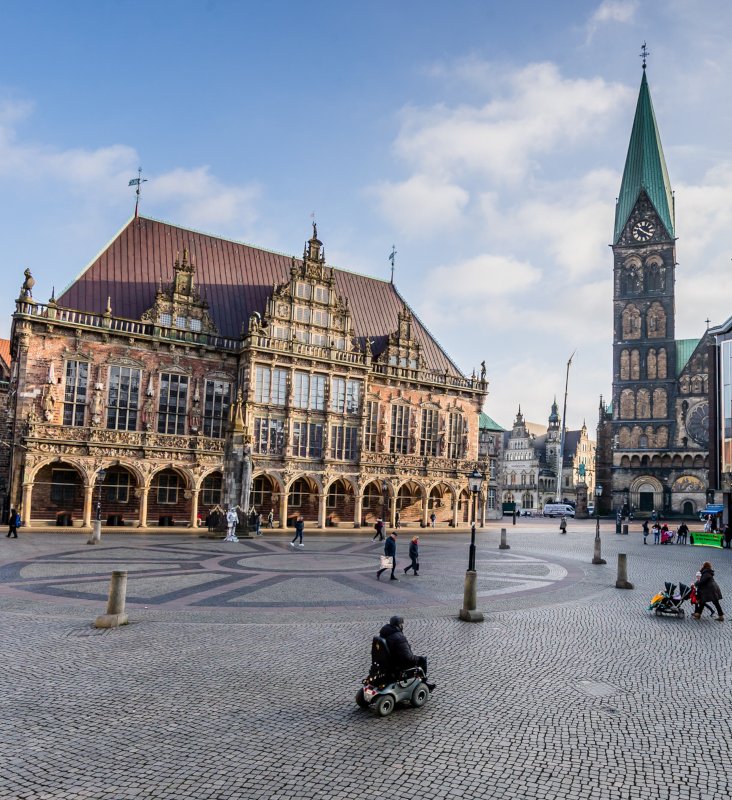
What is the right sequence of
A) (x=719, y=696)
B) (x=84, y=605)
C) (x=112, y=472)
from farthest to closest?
(x=112, y=472) < (x=84, y=605) < (x=719, y=696)

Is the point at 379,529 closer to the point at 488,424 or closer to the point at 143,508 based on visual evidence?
the point at 143,508

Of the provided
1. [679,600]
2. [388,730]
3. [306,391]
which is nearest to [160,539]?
[306,391]

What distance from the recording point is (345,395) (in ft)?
155

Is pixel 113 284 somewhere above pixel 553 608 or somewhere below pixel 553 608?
above

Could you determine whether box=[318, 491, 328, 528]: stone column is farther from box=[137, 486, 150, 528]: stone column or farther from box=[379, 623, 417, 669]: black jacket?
box=[379, 623, 417, 669]: black jacket

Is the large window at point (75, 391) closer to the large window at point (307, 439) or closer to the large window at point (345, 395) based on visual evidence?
the large window at point (307, 439)

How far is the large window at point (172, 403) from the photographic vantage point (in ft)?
134

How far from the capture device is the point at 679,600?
52.2 feet

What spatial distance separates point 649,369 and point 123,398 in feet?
225

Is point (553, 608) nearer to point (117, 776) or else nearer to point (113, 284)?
point (117, 776)

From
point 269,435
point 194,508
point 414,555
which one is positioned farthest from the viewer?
point 269,435

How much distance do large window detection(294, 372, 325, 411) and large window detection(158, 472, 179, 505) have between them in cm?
962

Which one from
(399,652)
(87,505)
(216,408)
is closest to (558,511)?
(216,408)

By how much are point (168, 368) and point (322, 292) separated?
1269cm
